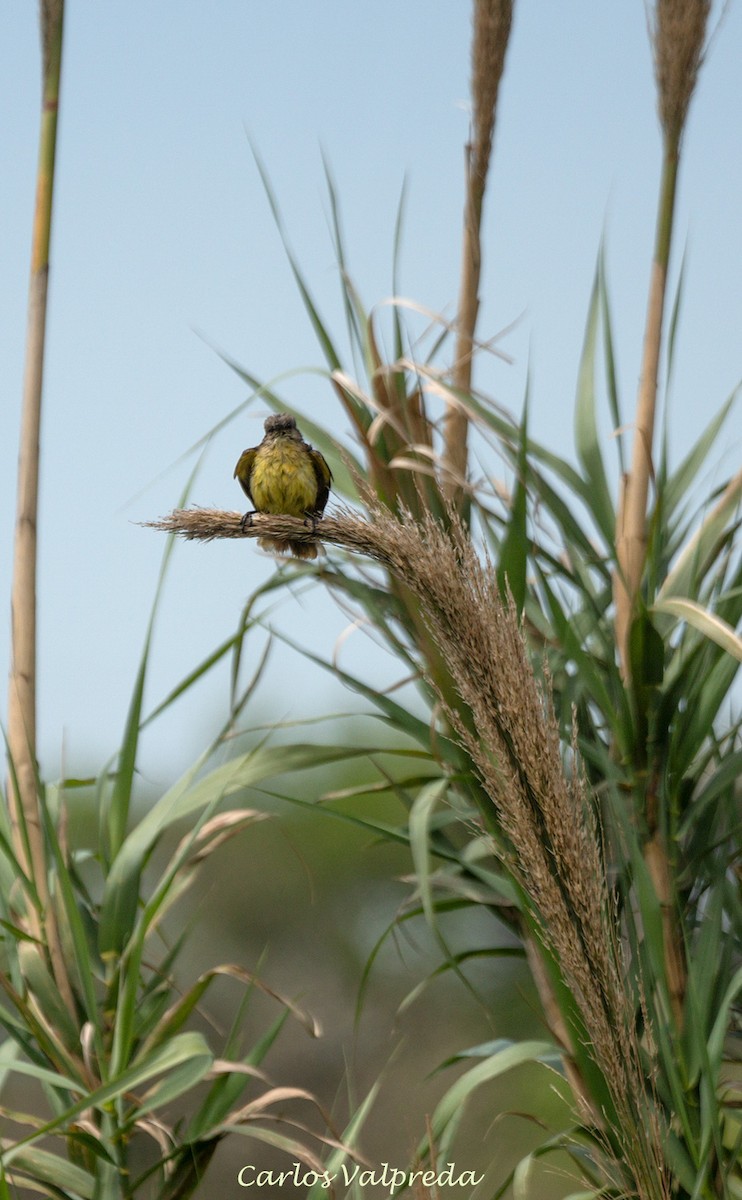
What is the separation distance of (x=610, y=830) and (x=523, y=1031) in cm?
433

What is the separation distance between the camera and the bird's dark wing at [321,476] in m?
1.93

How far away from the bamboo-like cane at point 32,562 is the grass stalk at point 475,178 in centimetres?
67

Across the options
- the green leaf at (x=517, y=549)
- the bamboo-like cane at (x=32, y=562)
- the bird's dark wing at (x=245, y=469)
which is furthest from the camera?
the bird's dark wing at (x=245, y=469)

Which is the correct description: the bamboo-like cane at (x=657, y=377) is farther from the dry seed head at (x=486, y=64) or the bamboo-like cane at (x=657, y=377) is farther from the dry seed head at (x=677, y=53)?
the dry seed head at (x=486, y=64)

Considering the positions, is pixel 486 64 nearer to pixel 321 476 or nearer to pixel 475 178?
pixel 475 178

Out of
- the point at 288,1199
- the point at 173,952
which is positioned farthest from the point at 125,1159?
the point at 288,1199

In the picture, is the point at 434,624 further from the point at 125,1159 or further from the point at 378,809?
the point at 378,809

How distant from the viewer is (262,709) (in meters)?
4.91

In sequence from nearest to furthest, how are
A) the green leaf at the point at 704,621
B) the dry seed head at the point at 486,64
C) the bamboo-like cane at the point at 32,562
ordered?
the green leaf at the point at 704,621 < the bamboo-like cane at the point at 32,562 < the dry seed head at the point at 486,64

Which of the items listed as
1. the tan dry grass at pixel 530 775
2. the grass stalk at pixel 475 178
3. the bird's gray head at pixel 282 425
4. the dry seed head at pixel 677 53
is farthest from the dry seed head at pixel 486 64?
the tan dry grass at pixel 530 775

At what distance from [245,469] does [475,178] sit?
63cm

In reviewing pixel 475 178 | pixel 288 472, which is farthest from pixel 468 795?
pixel 475 178

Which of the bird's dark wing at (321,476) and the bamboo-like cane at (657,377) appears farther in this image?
the bird's dark wing at (321,476)

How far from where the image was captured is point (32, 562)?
1.83 metres
